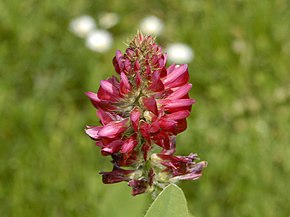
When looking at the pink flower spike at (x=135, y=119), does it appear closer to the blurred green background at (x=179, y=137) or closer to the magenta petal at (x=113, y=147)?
the magenta petal at (x=113, y=147)

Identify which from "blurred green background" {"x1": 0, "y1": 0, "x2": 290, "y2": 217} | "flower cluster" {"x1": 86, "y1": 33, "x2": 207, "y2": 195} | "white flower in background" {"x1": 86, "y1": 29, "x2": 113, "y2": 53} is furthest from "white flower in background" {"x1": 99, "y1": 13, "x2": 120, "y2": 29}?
"flower cluster" {"x1": 86, "y1": 33, "x2": 207, "y2": 195}

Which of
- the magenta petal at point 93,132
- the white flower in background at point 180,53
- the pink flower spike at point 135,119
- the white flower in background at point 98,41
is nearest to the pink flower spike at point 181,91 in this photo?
the pink flower spike at point 135,119

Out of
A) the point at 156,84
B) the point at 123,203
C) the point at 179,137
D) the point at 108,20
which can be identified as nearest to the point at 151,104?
the point at 156,84

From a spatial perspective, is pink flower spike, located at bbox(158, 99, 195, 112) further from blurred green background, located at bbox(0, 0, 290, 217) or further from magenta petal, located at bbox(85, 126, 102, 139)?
blurred green background, located at bbox(0, 0, 290, 217)

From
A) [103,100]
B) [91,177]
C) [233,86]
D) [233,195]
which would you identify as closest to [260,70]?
[233,86]

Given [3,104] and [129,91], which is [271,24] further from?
[129,91]

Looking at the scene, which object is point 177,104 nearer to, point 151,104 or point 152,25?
point 151,104
